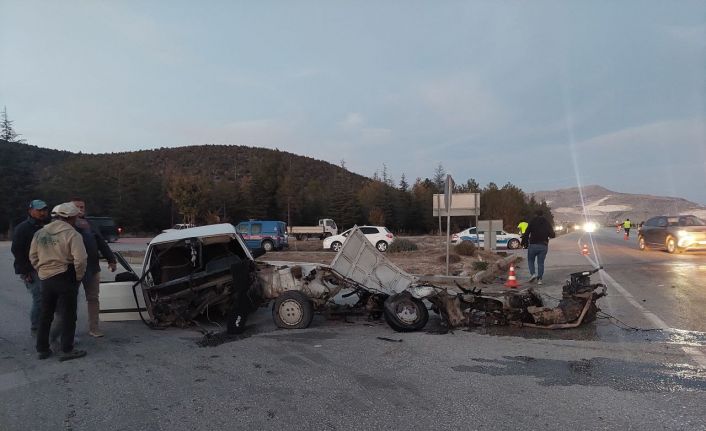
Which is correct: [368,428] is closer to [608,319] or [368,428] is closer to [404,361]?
[404,361]

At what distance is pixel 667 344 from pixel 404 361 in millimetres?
Answer: 3239

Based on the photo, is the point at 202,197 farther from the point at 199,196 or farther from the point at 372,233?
the point at 372,233

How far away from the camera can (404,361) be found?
5105 millimetres

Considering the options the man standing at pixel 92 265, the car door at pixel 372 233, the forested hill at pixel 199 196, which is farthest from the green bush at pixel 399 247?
the forested hill at pixel 199 196

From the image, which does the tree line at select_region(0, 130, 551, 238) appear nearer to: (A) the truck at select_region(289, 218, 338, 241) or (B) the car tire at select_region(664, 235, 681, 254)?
(A) the truck at select_region(289, 218, 338, 241)

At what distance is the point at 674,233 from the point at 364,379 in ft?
62.5

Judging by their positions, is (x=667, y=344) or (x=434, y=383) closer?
(x=434, y=383)

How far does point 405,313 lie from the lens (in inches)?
253

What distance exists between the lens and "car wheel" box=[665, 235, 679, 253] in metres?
18.8

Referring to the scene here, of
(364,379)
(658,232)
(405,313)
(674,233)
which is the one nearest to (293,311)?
(405,313)

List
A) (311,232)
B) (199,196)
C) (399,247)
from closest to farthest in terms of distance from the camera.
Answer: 1. (399,247)
2. (311,232)
3. (199,196)

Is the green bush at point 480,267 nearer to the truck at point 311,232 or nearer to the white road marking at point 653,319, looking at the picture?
the white road marking at point 653,319

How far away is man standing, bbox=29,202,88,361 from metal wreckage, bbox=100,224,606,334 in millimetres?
1318

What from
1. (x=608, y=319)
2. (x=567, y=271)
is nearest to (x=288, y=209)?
(x=567, y=271)
